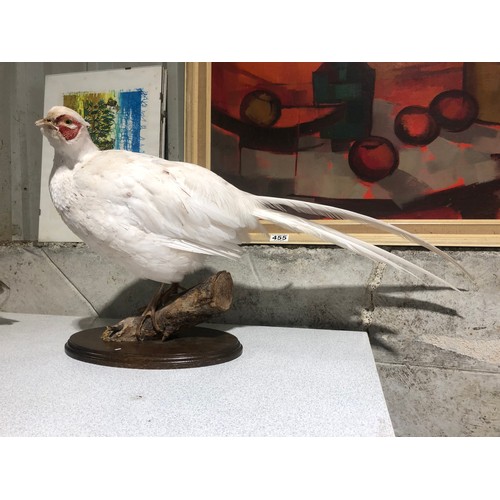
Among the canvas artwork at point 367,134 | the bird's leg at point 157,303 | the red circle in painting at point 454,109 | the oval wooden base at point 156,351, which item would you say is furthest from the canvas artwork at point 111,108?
the red circle in painting at point 454,109

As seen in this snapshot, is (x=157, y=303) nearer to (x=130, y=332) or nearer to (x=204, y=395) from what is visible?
(x=130, y=332)

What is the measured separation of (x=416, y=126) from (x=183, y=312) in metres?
0.96

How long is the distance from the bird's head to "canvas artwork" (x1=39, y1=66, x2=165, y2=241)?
0.44 meters

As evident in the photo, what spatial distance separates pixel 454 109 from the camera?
169cm

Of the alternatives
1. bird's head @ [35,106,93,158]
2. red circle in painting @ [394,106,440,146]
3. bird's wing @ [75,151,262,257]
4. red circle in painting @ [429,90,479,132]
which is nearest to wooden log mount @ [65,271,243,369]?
bird's wing @ [75,151,262,257]

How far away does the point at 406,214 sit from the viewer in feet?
5.69

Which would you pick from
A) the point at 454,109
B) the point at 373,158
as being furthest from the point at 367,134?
the point at 454,109

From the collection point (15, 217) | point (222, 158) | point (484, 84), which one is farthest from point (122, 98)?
point (484, 84)

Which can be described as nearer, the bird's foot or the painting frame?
the bird's foot

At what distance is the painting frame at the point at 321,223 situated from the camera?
1681 mm

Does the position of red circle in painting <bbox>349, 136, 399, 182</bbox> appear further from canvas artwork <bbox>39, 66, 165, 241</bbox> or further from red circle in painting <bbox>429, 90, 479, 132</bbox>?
canvas artwork <bbox>39, 66, 165, 241</bbox>

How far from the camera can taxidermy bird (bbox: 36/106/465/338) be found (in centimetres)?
137

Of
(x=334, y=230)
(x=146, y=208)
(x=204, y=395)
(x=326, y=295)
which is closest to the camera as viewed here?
(x=204, y=395)

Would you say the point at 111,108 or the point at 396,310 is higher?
the point at 111,108
